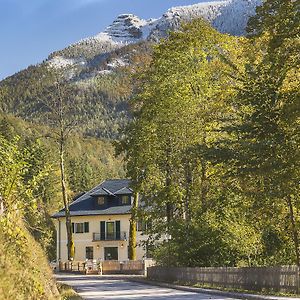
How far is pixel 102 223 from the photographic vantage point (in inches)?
2968

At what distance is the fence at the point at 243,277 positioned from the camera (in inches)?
869

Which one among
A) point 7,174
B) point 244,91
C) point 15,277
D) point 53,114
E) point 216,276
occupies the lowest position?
point 216,276

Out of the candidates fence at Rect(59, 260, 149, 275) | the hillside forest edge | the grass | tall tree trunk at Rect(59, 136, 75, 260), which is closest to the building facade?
fence at Rect(59, 260, 149, 275)

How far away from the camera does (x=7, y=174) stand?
11.2m

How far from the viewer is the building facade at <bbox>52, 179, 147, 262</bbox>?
74.4m

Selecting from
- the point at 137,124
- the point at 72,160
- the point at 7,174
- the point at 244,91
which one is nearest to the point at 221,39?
the point at 137,124

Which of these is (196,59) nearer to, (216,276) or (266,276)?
(216,276)

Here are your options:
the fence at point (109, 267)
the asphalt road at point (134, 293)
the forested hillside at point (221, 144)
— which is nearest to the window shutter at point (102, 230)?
the fence at point (109, 267)

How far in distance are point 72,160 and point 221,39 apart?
100 meters

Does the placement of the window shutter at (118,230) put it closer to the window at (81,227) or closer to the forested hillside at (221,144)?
the window at (81,227)

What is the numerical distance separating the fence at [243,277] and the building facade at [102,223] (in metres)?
39.0

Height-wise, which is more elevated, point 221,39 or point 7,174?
point 221,39

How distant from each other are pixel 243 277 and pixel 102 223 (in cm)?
5072

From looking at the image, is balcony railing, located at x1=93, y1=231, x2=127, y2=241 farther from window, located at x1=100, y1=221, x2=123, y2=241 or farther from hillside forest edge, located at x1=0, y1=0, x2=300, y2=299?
hillside forest edge, located at x1=0, y1=0, x2=300, y2=299
